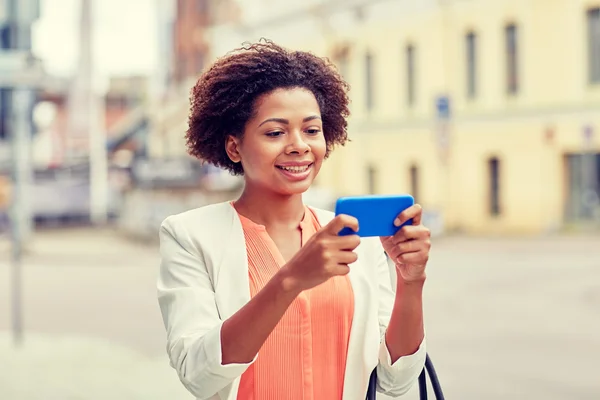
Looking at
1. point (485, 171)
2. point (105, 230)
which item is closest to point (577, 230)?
point (485, 171)

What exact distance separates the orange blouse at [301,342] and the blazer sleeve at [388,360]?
100mm

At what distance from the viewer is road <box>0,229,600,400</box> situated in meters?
7.25

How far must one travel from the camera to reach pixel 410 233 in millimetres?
1831

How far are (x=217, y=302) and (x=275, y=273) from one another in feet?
0.50

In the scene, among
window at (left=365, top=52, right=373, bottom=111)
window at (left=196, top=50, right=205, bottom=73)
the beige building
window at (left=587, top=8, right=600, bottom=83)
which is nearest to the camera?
window at (left=587, top=8, right=600, bottom=83)

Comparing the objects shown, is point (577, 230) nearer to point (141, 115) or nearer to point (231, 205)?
point (231, 205)

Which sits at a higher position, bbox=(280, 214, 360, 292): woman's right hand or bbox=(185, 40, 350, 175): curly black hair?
bbox=(185, 40, 350, 175): curly black hair

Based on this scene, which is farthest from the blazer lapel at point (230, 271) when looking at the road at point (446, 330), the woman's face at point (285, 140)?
the road at point (446, 330)

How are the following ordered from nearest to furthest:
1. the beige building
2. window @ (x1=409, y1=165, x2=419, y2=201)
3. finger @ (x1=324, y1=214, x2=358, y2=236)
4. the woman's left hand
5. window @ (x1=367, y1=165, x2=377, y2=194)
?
finger @ (x1=324, y1=214, x2=358, y2=236) → the woman's left hand → the beige building → window @ (x1=409, y1=165, x2=419, y2=201) → window @ (x1=367, y1=165, x2=377, y2=194)

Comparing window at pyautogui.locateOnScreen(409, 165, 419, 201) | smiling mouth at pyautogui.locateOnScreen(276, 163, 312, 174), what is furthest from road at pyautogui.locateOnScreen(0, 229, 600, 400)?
window at pyautogui.locateOnScreen(409, 165, 419, 201)

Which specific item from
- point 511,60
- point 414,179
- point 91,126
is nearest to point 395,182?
point 414,179

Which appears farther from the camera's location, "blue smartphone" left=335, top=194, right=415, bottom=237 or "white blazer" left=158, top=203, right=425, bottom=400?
"white blazer" left=158, top=203, right=425, bottom=400

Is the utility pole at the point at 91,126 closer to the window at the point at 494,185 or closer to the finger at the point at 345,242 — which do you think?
the window at the point at 494,185

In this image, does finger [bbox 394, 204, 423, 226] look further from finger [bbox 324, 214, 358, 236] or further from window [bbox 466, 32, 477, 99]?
window [bbox 466, 32, 477, 99]
